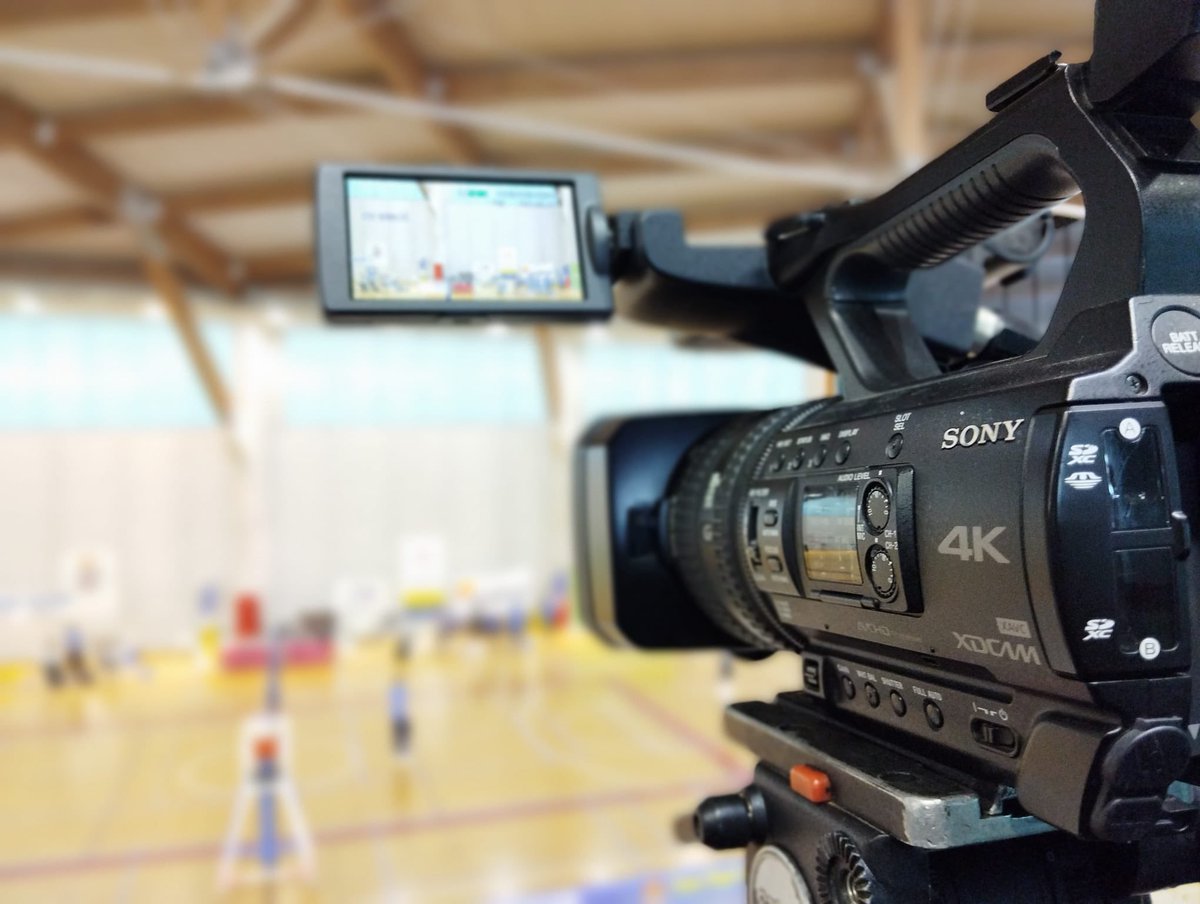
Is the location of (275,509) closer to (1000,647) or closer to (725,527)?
(725,527)

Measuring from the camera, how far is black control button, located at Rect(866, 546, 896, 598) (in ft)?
1.95

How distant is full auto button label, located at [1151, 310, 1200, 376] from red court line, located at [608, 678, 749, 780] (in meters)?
4.69

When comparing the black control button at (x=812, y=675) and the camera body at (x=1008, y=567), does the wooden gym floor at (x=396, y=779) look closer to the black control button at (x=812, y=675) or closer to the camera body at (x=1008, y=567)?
the black control button at (x=812, y=675)

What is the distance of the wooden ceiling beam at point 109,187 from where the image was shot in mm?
5676

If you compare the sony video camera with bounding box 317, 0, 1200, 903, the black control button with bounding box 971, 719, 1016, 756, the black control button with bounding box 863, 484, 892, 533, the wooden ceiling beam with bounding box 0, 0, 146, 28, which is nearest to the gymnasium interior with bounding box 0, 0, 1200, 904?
the wooden ceiling beam with bounding box 0, 0, 146, 28

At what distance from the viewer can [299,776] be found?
5.22 metres

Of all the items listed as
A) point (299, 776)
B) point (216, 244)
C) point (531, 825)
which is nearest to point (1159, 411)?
point (531, 825)

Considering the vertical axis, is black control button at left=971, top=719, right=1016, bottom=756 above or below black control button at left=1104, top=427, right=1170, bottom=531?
below

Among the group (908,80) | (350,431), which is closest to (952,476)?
(908,80)

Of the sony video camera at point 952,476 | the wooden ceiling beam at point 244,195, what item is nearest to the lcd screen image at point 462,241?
the sony video camera at point 952,476

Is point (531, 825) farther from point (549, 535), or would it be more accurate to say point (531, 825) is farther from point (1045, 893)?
point (549, 535)

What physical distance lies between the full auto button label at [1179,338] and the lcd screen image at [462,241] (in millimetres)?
596

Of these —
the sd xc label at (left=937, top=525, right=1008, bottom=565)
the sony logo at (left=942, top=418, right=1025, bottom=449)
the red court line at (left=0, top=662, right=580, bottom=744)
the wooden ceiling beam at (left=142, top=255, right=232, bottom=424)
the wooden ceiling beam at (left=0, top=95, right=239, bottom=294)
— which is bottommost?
the red court line at (left=0, top=662, right=580, bottom=744)

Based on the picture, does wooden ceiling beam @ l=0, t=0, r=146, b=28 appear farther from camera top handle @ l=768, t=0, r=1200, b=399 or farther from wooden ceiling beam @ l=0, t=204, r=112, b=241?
camera top handle @ l=768, t=0, r=1200, b=399
